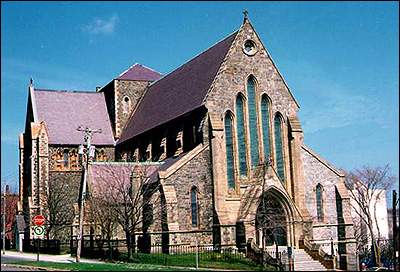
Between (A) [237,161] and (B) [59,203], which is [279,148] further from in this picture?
(B) [59,203]

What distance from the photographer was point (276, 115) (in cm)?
4619

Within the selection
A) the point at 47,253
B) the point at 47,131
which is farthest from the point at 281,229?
the point at 47,131

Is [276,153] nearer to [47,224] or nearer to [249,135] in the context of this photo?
[249,135]

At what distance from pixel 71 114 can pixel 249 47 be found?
79.4 feet

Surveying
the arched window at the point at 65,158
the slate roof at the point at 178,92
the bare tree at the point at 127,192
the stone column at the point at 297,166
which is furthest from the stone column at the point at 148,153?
the stone column at the point at 297,166

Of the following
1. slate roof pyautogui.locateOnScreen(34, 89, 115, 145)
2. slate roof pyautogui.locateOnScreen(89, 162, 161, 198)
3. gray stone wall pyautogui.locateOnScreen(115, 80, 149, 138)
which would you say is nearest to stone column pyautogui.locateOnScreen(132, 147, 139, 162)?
slate roof pyautogui.locateOnScreen(89, 162, 161, 198)

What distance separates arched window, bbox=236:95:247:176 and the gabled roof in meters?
21.5

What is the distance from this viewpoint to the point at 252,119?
148 ft

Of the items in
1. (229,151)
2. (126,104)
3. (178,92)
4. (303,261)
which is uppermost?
(126,104)

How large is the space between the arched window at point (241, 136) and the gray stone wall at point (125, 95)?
64.2ft

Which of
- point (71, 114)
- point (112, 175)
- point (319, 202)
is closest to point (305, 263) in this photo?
point (319, 202)

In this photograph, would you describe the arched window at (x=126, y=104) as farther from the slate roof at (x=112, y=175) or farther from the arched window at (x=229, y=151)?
the arched window at (x=229, y=151)

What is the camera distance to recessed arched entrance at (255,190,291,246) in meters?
41.5

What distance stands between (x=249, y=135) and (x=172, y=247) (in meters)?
10.3
